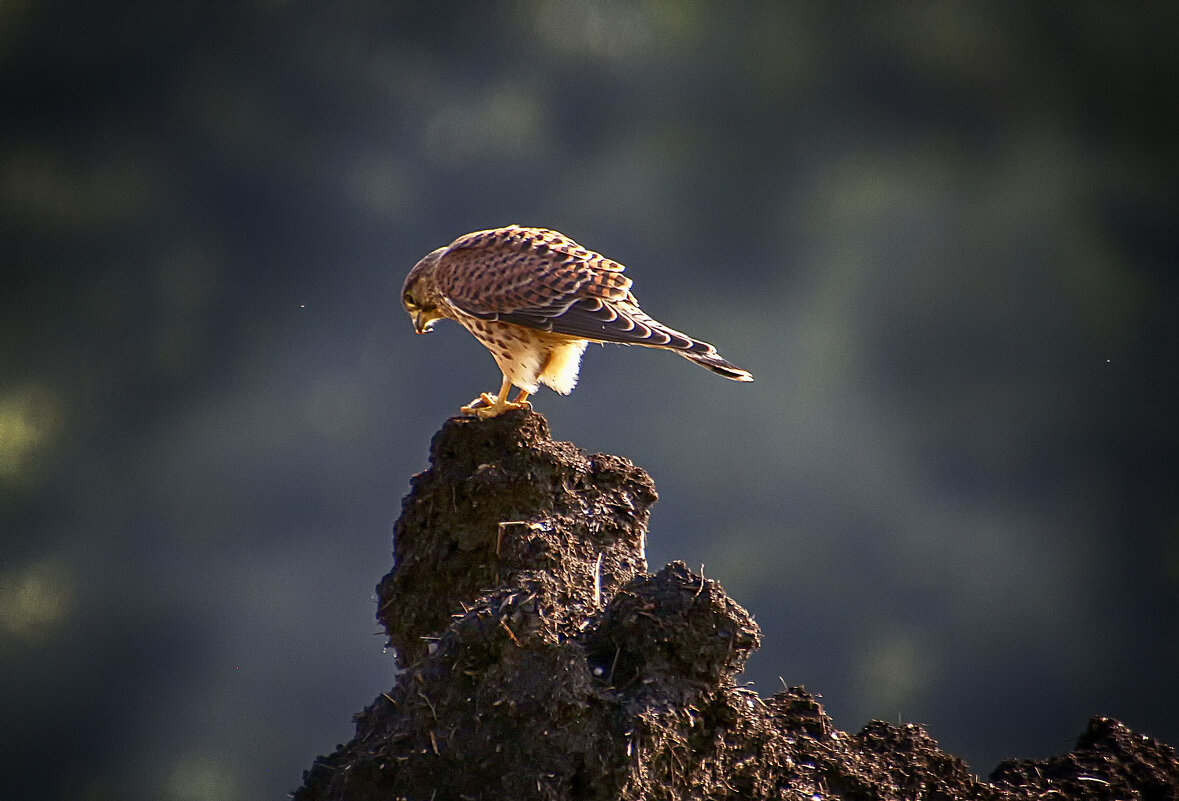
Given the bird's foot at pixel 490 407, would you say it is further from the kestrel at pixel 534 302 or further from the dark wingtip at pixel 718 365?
the dark wingtip at pixel 718 365

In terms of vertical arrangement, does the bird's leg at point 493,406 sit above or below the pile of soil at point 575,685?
above

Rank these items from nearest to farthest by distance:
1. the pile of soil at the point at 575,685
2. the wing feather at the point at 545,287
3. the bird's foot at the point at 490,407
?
1. the pile of soil at the point at 575,685
2. the bird's foot at the point at 490,407
3. the wing feather at the point at 545,287

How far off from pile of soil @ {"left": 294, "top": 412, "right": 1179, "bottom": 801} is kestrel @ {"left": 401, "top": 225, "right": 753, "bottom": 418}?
0.47 m

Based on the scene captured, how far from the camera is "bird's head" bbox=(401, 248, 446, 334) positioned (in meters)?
3.85

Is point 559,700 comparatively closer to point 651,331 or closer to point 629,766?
point 629,766

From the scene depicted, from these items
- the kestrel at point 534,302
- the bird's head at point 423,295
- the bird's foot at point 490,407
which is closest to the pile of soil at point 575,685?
the bird's foot at point 490,407

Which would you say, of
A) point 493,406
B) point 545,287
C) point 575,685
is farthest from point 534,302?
point 575,685

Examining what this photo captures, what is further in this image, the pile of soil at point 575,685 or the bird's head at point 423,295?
the bird's head at point 423,295

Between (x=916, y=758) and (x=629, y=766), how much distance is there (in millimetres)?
1178

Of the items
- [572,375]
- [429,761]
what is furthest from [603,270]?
[429,761]

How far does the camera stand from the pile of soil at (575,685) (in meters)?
2.21

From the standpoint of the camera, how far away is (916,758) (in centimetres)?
297

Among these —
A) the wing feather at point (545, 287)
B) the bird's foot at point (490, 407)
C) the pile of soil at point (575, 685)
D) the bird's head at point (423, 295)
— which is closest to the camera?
the pile of soil at point (575, 685)

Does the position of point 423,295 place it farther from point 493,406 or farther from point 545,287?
point 493,406
